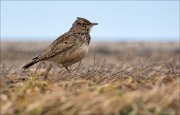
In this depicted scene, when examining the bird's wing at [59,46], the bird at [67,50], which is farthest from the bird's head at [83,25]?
the bird's wing at [59,46]

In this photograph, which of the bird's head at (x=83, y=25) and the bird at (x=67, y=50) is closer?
the bird at (x=67, y=50)

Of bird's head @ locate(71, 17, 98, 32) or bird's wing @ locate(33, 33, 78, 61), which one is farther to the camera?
bird's head @ locate(71, 17, 98, 32)

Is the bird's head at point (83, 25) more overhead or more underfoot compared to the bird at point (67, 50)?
more overhead

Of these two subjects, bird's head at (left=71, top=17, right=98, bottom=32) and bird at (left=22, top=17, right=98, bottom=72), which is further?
bird's head at (left=71, top=17, right=98, bottom=32)

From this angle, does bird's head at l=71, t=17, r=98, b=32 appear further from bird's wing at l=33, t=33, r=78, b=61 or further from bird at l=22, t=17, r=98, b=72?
bird's wing at l=33, t=33, r=78, b=61

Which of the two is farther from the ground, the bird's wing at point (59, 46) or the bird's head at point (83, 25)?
the bird's head at point (83, 25)

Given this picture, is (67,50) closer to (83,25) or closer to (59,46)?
(59,46)

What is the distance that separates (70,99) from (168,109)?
931 millimetres

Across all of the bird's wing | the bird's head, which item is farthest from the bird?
the bird's head

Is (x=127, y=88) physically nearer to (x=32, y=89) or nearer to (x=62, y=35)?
(x=32, y=89)

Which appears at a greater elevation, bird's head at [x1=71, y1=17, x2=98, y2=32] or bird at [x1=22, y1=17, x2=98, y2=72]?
bird's head at [x1=71, y1=17, x2=98, y2=32]

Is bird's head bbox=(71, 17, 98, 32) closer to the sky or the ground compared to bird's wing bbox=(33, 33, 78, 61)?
closer to the sky

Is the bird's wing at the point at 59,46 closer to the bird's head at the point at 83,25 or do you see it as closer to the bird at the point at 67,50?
the bird at the point at 67,50

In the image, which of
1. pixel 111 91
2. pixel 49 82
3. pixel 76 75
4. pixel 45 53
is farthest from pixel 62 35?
pixel 111 91
